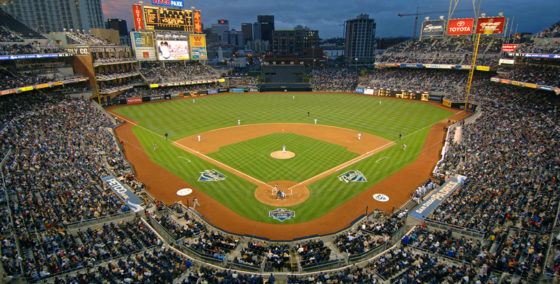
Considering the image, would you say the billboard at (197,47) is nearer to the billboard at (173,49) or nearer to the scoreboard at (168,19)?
the billboard at (173,49)

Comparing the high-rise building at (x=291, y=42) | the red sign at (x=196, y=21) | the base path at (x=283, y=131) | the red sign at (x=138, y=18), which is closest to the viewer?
the base path at (x=283, y=131)

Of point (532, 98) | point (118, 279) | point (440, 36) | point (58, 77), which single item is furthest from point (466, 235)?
point (440, 36)

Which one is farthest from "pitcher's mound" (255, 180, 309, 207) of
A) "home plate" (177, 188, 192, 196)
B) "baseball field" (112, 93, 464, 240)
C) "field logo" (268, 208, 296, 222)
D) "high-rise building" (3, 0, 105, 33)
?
"high-rise building" (3, 0, 105, 33)

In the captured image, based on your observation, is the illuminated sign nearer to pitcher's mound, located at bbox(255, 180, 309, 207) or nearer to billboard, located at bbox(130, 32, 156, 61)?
billboard, located at bbox(130, 32, 156, 61)

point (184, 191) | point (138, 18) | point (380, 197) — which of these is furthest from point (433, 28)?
point (184, 191)

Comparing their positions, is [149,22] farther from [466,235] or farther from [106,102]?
[466,235]

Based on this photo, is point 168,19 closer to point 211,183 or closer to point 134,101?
point 134,101

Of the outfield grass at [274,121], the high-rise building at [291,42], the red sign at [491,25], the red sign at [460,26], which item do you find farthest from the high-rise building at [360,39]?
the outfield grass at [274,121]
